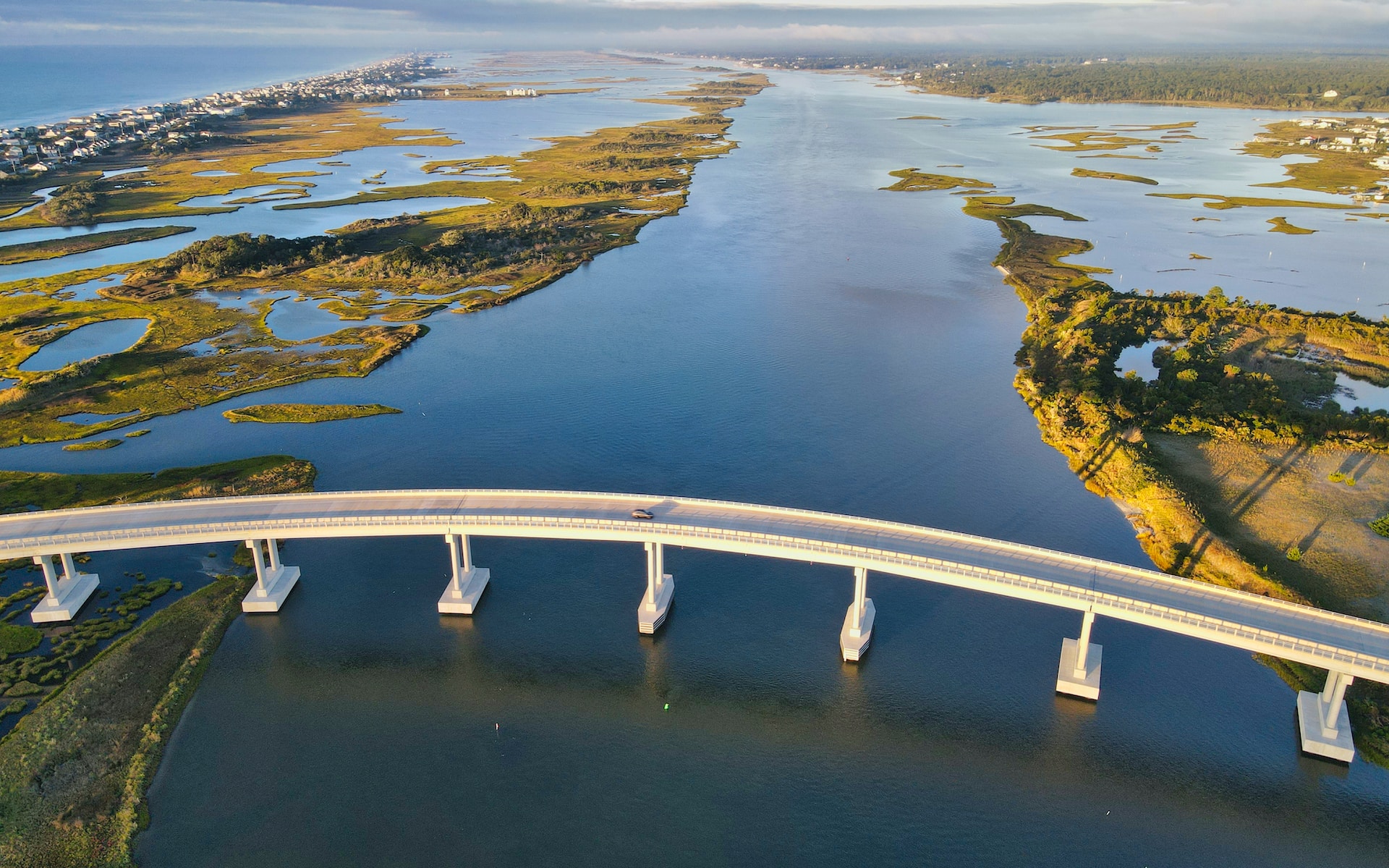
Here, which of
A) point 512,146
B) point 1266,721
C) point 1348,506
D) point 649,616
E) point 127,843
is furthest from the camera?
point 512,146

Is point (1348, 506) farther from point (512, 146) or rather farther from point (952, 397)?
point (512, 146)

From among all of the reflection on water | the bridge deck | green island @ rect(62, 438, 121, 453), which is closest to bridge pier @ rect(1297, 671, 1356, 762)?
the bridge deck

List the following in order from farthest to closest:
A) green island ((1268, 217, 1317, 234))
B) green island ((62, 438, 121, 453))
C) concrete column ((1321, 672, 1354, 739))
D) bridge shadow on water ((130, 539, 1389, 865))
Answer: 1. green island ((1268, 217, 1317, 234))
2. green island ((62, 438, 121, 453))
3. concrete column ((1321, 672, 1354, 739))
4. bridge shadow on water ((130, 539, 1389, 865))

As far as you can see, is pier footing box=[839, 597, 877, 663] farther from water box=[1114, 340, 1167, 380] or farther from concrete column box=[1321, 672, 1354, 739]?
water box=[1114, 340, 1167, 380]

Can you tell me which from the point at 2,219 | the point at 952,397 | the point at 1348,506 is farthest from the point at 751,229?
the point at 2,219

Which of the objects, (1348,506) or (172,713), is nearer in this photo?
(172,713)

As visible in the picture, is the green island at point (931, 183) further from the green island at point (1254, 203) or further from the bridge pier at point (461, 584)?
the bridge pier at point (461, 584)
